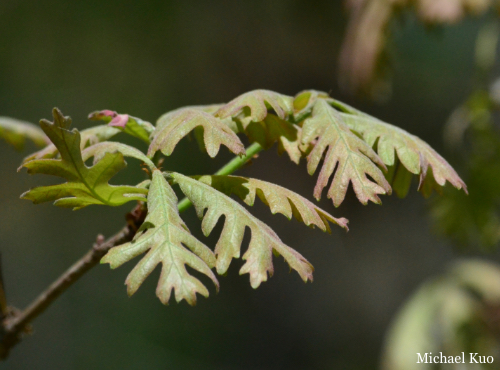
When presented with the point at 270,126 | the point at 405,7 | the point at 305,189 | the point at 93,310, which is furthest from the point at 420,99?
the point at 270,126

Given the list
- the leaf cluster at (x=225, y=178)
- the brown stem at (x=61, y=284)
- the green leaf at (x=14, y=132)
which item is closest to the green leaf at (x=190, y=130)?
the leaf cluster at (x=225, y=178)

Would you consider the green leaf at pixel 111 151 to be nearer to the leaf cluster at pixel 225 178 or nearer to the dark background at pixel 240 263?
the leaf cluster at pixel 225 178

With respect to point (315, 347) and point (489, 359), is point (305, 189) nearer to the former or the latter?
point (315, 347)

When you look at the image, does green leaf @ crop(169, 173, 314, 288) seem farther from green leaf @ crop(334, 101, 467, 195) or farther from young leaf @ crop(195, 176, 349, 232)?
green leaf @ crop(334, 101, 467, 195)

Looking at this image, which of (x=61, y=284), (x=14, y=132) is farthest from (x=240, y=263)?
(x=61, y=284)

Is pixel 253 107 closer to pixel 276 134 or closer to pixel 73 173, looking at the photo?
pixel 276 134

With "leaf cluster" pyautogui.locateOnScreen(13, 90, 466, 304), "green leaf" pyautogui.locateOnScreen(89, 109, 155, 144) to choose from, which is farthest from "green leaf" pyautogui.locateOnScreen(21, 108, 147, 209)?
"green leaf" pyautogui.locateOnScreen(89, 109, 155, 144)
